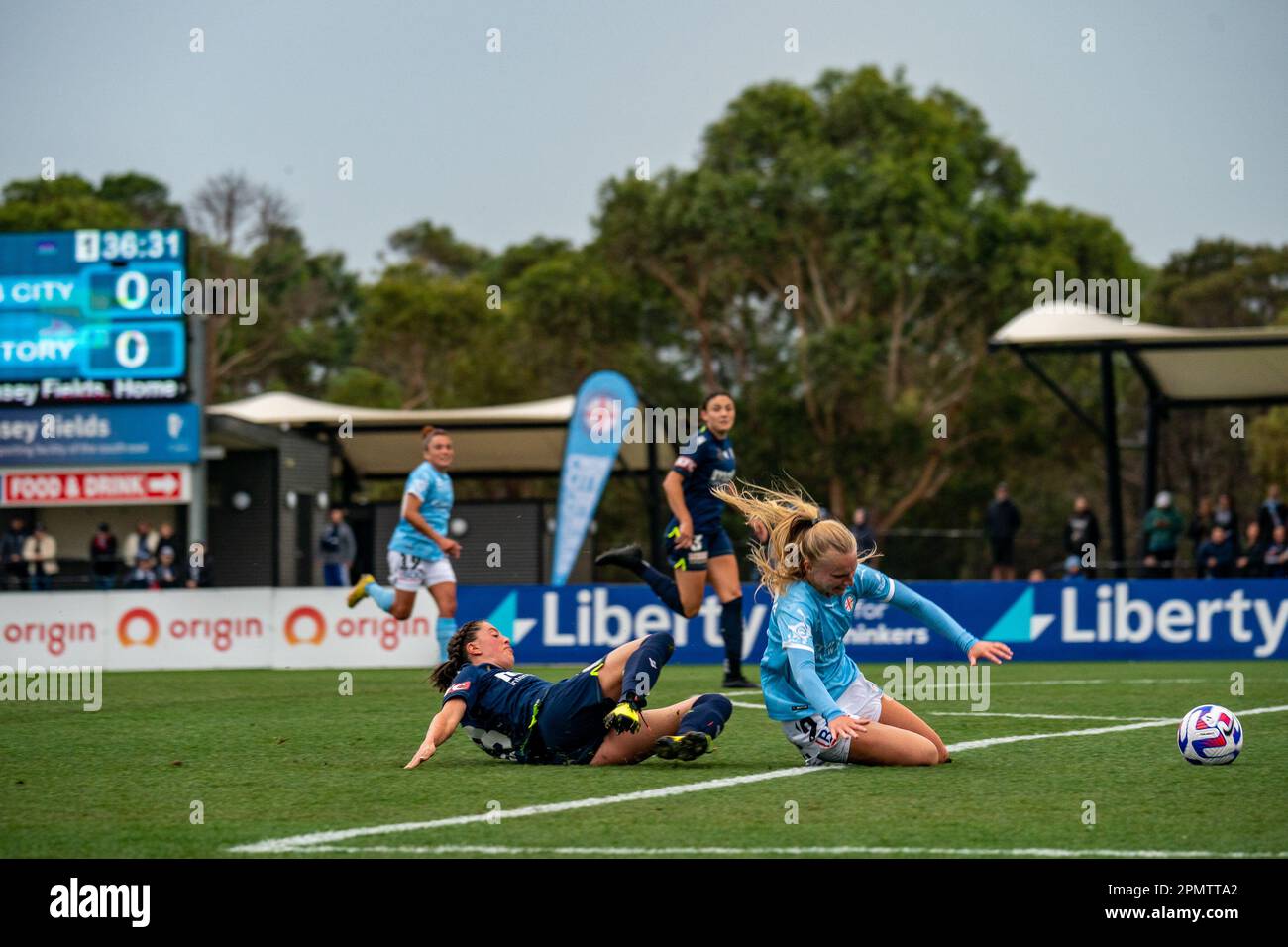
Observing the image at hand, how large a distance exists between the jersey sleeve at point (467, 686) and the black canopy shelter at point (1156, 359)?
1752cm

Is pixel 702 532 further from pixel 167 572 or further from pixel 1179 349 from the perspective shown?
pixel 167 572

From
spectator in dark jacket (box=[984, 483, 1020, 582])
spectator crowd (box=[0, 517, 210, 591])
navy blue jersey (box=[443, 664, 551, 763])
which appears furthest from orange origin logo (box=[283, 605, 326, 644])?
spectator in dark jacket (box=[984, 483, 1020, 582])

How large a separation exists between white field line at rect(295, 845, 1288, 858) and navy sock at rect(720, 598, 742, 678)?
690cm

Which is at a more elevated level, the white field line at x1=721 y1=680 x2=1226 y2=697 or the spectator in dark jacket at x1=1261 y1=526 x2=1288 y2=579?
the spectator in dark jacket at x1=1261 y1=526 x2=1288 y2=579

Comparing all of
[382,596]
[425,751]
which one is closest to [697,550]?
[382,596]

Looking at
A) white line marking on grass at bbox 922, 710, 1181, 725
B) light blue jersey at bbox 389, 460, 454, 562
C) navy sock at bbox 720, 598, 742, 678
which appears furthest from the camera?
light blue jersey at bbox 389, 460, 454, 562

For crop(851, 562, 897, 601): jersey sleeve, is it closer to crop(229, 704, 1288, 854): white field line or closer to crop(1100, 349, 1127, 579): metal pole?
crop(229, 704, 1288, 854): white field line

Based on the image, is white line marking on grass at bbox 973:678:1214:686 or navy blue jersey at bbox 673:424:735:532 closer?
navy blue jersey at bbox 673:424:735:532

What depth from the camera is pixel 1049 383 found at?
1043 inches

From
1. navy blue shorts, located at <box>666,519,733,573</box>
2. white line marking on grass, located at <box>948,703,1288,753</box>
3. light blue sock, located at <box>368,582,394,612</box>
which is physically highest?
navy blue shorts, located at <box>666,519,733,573</box>

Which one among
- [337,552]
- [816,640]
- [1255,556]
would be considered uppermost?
[337,552]

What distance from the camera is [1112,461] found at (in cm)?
2617

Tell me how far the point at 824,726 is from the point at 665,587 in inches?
184

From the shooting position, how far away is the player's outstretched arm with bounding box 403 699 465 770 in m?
7.50
